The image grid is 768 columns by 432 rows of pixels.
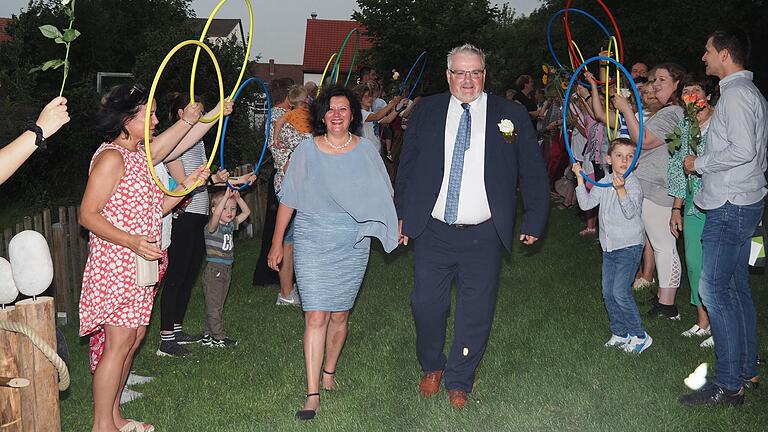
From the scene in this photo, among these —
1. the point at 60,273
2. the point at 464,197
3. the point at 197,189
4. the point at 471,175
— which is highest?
the point at 471,175

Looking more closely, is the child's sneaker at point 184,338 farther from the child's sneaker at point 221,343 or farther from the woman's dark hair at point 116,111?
the woman's dark hair at point 116,111

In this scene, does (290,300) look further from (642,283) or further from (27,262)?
(27,262)

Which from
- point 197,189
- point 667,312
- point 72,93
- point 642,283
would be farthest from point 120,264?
point 72,93

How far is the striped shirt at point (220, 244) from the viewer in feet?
25.7

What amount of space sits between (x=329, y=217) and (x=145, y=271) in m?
1.41

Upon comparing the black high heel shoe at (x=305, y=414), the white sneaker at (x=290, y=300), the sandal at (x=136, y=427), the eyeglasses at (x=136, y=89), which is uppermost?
the eyeglasses at (x=136, y=89)

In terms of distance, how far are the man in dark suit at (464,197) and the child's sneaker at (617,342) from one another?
6.23 ft

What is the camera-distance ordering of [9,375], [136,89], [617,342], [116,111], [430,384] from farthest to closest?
[617,342] < [430,384] < [136,89] < [116,111] < [9,375]

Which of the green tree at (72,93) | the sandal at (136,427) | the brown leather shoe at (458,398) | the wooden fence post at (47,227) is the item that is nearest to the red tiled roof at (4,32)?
the green tree at (72,93)

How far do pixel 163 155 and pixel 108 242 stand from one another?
86 cm

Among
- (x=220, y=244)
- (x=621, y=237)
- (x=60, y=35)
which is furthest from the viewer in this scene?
(x=220, y=244)

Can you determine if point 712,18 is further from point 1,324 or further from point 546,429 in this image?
point 1,324

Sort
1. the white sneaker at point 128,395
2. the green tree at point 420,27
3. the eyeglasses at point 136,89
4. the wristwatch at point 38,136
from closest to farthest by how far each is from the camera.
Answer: the wristwatch at point 38,136, the eyeglasses at point 136,89, the white sneaker at point 128,395, the green tree at point 420,27

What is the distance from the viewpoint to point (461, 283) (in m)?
6.26
